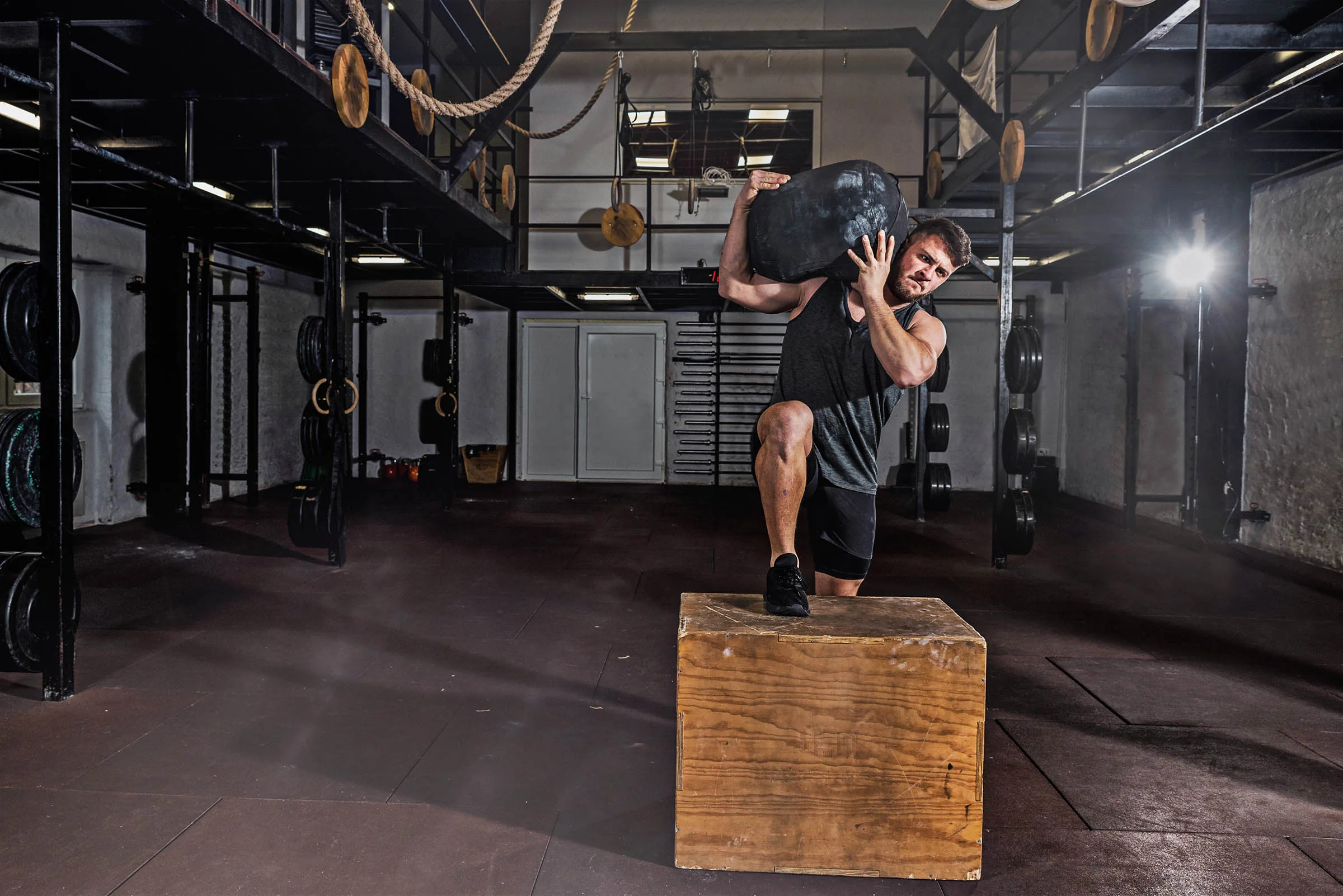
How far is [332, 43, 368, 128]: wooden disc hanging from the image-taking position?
334cm

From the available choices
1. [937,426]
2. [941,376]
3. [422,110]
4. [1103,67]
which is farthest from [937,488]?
[422,110]

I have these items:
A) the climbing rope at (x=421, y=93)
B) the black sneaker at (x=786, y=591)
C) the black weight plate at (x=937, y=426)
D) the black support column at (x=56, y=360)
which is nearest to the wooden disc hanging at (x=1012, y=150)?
the black weight plate at (x=937, y=426)

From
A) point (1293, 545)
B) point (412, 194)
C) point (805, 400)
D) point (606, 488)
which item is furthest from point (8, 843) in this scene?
point (606, 488)

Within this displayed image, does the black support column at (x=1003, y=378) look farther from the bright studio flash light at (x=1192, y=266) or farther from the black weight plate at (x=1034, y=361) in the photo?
the bright studio flash light at (x=1192, y=266)

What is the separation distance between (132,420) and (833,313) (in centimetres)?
596

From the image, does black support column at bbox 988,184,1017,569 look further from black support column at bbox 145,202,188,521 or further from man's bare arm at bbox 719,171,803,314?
black support column at bbox 145,202,188,521

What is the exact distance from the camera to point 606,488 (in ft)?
28.4

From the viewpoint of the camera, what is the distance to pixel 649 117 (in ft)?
29.0

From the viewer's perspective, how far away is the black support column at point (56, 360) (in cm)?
249

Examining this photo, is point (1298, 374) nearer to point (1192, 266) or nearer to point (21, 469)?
point (1192, 266)

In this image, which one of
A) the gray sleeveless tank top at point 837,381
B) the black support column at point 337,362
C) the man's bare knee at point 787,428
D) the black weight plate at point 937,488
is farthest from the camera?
the black weight plate at point 937,488

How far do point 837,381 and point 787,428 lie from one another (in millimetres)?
219

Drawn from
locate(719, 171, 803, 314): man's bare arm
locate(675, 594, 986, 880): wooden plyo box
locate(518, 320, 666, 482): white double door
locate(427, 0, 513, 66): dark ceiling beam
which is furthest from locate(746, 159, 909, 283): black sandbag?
locate(518, 320, 666, 482): white double door

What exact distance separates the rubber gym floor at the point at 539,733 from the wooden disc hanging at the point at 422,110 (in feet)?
8.46
